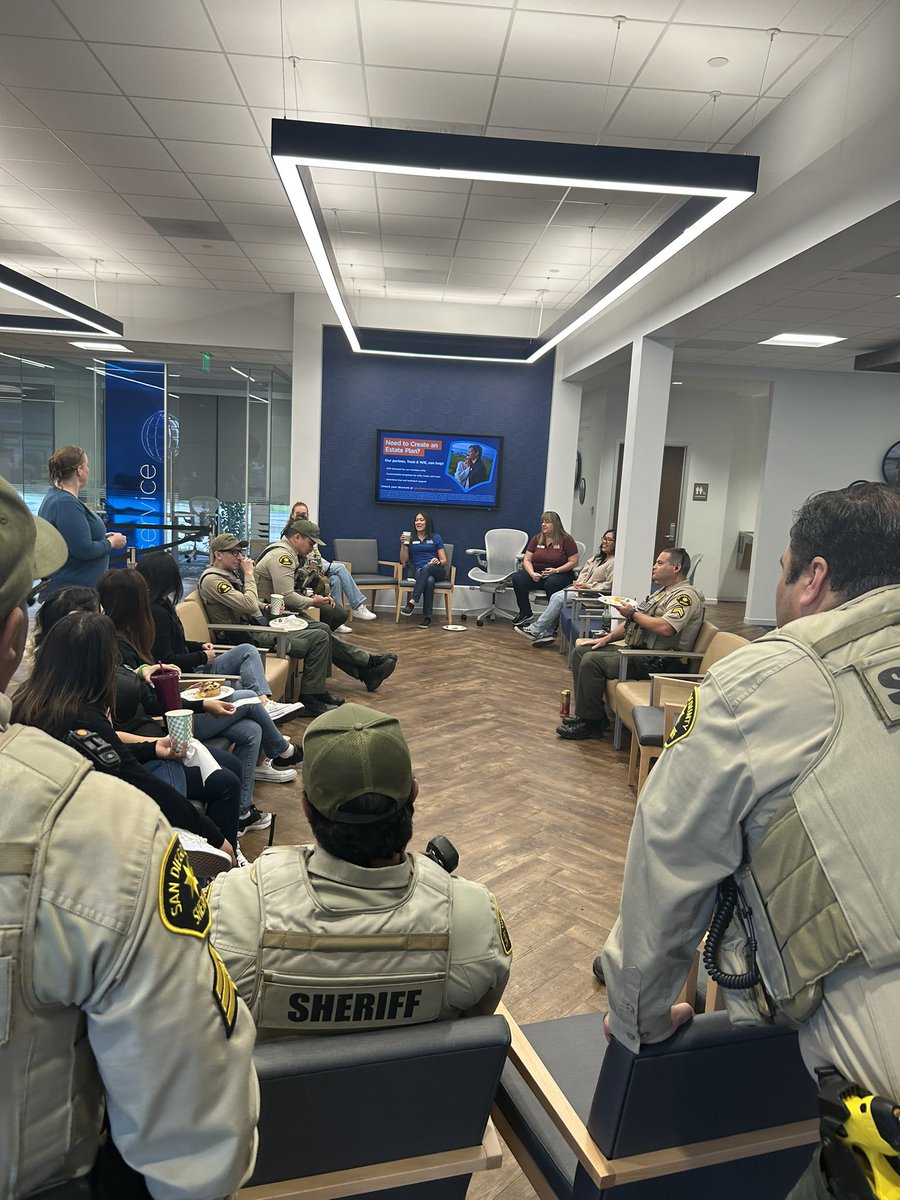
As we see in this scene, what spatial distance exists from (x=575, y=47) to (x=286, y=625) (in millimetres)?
3491

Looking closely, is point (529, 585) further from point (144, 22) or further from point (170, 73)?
point (144, 22)

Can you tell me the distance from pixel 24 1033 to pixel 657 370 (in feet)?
22.8

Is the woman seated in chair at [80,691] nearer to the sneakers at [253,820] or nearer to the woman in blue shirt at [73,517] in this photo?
the sneakers at [253,820]

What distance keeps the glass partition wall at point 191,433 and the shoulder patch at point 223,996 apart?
9708 millimetres

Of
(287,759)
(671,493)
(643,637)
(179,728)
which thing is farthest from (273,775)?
(671,493)

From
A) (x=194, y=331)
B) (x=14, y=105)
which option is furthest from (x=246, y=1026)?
(x=194, y=331)

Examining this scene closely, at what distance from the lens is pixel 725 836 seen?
3.59 feet

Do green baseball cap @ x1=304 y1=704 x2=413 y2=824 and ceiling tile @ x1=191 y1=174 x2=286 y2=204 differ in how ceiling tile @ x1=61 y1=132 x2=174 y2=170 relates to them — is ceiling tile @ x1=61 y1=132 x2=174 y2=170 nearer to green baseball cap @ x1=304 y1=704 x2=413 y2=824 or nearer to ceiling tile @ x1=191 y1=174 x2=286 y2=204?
ceiling tile @ x1=191 y1=174 x2=286 y2=204

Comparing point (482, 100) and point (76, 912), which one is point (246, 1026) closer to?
point (76, 912)

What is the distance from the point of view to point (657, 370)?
6828mm

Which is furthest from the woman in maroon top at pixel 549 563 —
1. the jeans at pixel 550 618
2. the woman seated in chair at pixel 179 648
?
the woman seated in chair at pixel 179 648

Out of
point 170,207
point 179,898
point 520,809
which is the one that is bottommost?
point 520,809

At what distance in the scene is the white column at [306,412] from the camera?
906 cm

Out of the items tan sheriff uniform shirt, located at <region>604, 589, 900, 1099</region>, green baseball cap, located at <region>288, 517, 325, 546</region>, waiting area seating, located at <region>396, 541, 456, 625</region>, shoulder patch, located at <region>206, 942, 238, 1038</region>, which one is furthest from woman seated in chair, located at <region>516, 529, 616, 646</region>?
shoulder patch, located at <region>206, 942, 238, 1038</region>
